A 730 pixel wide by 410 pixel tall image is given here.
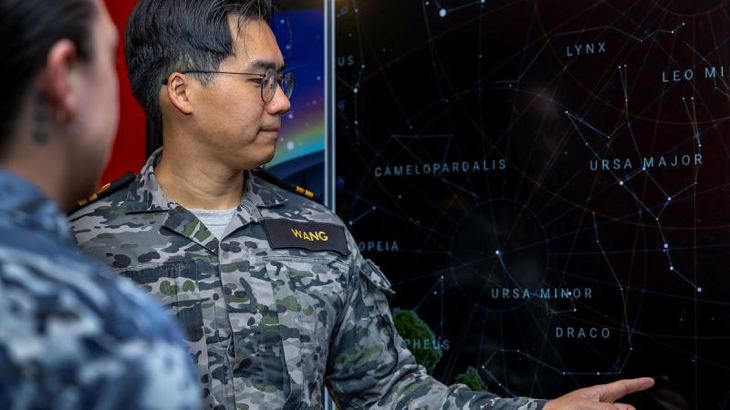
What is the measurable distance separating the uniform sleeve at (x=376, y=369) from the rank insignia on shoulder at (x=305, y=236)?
0.07 meters

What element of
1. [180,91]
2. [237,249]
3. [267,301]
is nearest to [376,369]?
[267,301]

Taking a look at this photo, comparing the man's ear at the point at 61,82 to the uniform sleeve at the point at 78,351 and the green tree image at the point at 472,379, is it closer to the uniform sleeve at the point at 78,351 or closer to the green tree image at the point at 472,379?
the uniform sleeve at the point at 78,351

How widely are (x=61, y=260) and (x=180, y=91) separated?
3.83ft

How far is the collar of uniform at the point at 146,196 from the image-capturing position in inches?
68.4

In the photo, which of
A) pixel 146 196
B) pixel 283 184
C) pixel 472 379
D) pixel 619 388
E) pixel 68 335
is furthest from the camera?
pixel 472 379

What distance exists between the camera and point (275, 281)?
1.73 m

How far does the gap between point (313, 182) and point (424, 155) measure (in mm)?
337

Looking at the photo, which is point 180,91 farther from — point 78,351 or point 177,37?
point 78,351

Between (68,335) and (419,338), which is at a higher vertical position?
(68,335)

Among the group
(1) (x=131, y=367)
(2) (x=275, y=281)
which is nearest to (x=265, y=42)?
(2) (x=275, y=281)

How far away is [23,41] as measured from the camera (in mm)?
694

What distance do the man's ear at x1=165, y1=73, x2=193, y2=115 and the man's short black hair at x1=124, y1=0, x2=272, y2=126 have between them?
0.7 inches

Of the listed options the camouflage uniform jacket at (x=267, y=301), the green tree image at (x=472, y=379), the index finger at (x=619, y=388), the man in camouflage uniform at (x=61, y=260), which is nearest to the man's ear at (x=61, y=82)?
the man in camouflage uniform at (x=61, y=260)

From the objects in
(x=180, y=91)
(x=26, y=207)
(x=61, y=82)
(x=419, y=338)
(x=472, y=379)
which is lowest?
(x=472, y=379)
